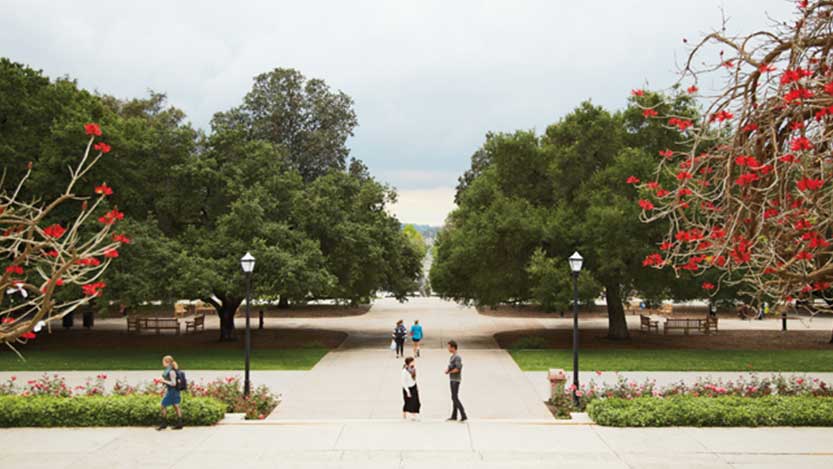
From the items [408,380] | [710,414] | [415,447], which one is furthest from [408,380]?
[710,414]

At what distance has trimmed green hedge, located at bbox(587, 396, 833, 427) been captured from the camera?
13000 mm

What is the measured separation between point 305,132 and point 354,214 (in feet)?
58.7

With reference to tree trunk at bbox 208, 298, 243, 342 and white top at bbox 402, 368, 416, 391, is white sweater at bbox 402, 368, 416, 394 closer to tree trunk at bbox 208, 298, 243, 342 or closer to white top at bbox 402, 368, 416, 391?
white top at bbox 402, 368, 416, 391

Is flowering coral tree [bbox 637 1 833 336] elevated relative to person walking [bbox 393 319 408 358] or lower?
elevated

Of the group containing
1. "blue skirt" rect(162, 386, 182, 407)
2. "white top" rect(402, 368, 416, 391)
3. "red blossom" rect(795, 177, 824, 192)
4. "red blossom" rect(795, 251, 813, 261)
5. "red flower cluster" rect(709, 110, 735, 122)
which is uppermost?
"red flower cluster" rect(709, 110, 735, 122)

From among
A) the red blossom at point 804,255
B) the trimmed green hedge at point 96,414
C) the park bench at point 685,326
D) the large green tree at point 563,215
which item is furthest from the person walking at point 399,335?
the red blossom at point 804,255

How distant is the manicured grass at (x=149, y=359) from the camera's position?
22.9 meters

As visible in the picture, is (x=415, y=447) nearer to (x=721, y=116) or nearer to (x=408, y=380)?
(x=408, y=380)

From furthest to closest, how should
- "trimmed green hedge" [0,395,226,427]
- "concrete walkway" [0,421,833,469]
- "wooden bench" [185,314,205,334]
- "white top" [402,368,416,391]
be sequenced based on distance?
"wooden bench" [185,314,205,334], "white top" [402,368,416,391], "trimmed green hedge" [0,395,226,427], "concrete walkway" [0,421,833,469]

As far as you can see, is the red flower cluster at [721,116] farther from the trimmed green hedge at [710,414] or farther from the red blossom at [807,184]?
the trimmed green hedge at [710,414]

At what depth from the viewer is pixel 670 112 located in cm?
2620

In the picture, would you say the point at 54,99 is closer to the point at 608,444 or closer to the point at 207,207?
the point at 207,207

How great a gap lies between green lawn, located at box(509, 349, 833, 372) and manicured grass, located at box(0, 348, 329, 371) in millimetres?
8237

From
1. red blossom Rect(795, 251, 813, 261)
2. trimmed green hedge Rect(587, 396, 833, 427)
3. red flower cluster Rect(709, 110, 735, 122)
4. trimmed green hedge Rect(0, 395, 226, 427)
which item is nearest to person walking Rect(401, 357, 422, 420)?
trimmed green hedge Rect(587, 396, 833, 427)
